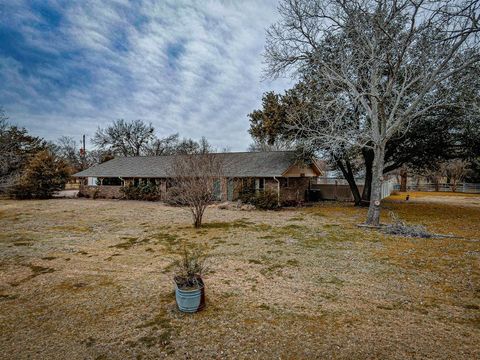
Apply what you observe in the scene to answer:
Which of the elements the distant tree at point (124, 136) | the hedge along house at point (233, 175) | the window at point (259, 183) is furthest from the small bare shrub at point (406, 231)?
the distant tree at point (124, 136)

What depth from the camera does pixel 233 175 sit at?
20.5 meters

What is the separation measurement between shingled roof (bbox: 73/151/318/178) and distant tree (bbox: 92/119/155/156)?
1300 centimetres

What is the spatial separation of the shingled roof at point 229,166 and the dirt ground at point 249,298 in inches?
381

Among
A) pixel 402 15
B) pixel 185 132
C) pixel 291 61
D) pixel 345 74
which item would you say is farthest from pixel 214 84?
pixel 185 132

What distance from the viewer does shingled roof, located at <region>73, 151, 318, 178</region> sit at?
66.8ft

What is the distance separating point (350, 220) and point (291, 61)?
28.8 ft

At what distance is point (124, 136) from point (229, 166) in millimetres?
26448

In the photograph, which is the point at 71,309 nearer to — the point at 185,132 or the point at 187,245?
the point at 187,245

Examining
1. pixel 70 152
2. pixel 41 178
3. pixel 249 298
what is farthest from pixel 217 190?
pixel 70 152

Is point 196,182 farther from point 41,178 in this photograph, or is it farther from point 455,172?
point 455,172

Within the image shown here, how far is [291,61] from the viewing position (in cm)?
1367

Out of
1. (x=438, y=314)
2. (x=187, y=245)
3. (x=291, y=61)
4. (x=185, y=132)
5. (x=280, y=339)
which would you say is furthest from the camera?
(x=185, y=132)

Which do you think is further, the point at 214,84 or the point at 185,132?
the point at 185,132

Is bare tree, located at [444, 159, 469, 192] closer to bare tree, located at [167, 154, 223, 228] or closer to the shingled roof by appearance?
the shingled roof
